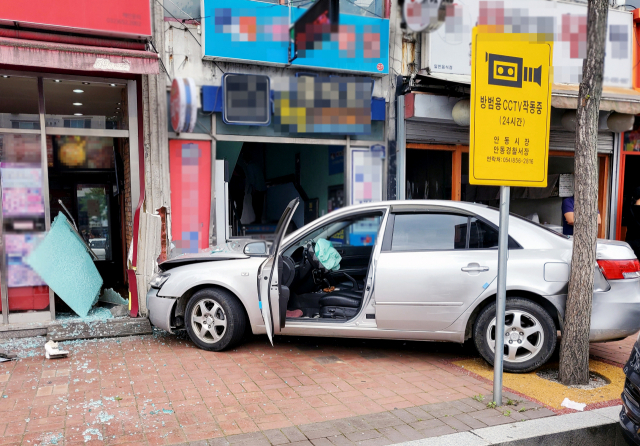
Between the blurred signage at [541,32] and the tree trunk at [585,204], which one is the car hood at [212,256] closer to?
the tree trunk at [585,204]

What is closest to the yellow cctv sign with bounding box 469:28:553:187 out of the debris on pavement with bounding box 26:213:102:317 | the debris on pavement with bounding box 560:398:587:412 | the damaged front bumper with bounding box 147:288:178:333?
the debris on pavement with bounding box 560:398:587:412

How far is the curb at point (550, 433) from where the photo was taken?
3.38m

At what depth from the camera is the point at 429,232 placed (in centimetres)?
514

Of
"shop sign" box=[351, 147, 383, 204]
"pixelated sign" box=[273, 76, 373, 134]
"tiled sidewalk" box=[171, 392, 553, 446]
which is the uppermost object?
"pixelated sign" box=[273, 76, 373, 134]

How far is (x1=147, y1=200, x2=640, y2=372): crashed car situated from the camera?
15.4 ft

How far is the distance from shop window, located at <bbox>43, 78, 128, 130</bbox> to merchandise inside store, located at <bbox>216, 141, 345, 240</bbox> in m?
1.56

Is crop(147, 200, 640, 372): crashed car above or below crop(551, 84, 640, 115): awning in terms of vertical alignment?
below

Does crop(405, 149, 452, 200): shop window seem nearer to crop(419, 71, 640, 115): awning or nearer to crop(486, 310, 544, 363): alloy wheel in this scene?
crop(419, 71, 640, 115): awning

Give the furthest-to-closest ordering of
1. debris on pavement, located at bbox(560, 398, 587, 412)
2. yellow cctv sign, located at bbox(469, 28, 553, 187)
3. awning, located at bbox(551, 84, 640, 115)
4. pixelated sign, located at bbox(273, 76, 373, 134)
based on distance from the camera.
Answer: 1. pixelated sign, located at bbox(273, 76, 373, 134)
2. awning, located at bbox(551, 84, 640, 115)
3. debris on pavement, located at bbox(560, 398, 587, 412)
4. yellow cctv sign, located at bbox(469, 28, 553, 187)

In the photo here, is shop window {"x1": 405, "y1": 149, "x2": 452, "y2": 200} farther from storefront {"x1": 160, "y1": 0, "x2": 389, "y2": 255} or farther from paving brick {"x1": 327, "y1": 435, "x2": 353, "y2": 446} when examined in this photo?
paving brick {"x1": 327, "y1": 435, "x2": 353, "y2": 446}

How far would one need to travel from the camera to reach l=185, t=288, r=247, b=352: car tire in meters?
5.34

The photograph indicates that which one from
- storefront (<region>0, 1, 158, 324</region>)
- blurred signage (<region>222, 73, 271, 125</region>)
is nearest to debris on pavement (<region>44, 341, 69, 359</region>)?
storefront (<region>0, 1, 158, 324</region>)

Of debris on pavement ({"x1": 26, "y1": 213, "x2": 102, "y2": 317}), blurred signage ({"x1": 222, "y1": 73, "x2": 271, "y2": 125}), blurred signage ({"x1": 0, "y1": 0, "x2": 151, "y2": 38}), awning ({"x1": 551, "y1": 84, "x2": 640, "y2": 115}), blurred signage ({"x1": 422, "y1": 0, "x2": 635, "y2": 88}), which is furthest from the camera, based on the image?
blurred signage ({"x1": 422, "y1": 0, "x2": 635, "y2": 88})

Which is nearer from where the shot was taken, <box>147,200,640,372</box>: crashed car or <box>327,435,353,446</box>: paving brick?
<box>327,435,353,446</box>: paving brick
